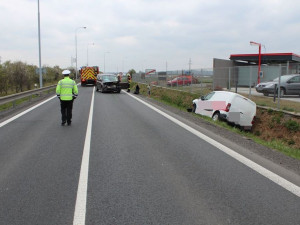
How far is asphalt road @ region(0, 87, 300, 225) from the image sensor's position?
3498mm

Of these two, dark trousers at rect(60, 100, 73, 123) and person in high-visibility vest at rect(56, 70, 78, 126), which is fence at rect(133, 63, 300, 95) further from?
dark trousers at rect(60, 100, 73, 123)

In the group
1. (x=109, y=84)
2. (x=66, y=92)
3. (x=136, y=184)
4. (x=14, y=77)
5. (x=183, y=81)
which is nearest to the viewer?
(x=136, y=184)

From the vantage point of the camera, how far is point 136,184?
4.49 metres

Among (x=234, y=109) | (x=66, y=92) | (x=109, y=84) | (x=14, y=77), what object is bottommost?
(x=234, y=109)

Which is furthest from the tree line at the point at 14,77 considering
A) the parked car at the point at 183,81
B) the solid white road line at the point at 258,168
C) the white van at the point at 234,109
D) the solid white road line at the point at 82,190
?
the solid white road line at the point at 258,168

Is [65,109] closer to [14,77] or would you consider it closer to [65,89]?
[65,89]

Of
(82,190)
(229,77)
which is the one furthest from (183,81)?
(82,190)

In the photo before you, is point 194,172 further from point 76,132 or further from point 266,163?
point 76,132

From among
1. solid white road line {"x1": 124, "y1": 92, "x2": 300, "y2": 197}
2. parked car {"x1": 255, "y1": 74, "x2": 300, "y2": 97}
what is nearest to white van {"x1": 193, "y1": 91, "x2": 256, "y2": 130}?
solid white road line {"x1": 124, "y1": 92, "x2": 300, "y2": 197}

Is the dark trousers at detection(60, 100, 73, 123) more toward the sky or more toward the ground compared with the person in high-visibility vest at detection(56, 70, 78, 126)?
more toward the ground

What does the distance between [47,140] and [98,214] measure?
14.7ft

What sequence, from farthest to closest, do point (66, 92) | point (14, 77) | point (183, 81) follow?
point (14, 77) → point (183, 81) → point (66, 92)

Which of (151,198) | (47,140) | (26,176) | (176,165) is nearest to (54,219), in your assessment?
(151,198)

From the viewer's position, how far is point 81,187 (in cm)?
437
